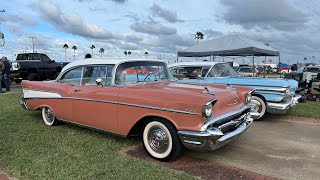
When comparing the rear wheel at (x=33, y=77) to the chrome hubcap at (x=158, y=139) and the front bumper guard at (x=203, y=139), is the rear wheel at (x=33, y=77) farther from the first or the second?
the front bumper guard at (x=203, y=139)

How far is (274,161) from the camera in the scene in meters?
4.38

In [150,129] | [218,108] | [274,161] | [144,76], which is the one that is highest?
[144,76]

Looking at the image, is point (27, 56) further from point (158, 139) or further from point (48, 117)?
point (158, 139)

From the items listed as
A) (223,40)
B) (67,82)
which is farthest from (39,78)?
Answer: (67,82)

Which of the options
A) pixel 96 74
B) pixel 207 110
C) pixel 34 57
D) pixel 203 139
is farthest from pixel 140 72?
pixel 34 57

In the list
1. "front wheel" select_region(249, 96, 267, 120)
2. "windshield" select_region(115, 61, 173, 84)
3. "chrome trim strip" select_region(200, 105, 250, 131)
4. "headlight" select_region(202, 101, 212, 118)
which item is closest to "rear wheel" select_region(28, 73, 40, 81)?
"windshield" select_region(115, 61, 173, 84)

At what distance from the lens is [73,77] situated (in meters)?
5.89

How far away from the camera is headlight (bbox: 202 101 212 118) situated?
3777 mm

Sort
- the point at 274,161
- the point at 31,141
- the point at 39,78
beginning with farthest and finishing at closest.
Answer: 1. the point at 39,78
2. the point at 31,141
3. the point at 274,161

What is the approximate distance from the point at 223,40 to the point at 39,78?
34.4 ft

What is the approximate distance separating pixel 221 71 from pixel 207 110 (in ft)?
16.0

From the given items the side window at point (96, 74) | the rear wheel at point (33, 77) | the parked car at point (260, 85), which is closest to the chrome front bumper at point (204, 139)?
the side window at point (96, 74)

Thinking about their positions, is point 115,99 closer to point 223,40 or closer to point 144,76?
point 144,76

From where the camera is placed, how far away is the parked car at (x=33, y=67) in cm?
1599
